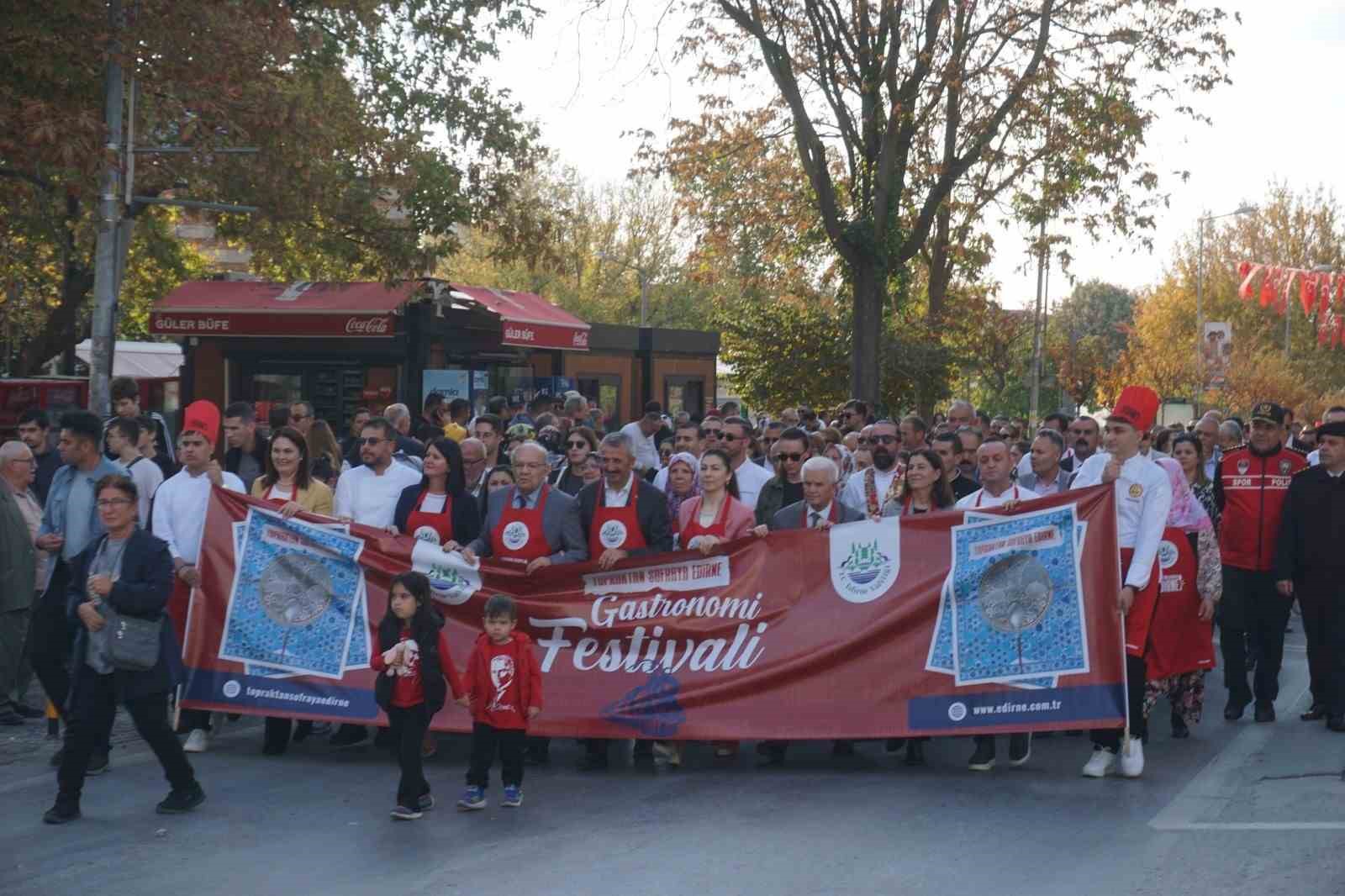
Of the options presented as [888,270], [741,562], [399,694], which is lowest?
[399,694]

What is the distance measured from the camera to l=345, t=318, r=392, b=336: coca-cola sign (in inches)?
945

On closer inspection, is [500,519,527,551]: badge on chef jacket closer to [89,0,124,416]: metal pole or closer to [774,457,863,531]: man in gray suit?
[774,457,863,531]: man in gray suit

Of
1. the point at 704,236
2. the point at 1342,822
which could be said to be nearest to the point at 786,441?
the point at 1342,822

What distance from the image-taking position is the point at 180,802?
26.4 feet

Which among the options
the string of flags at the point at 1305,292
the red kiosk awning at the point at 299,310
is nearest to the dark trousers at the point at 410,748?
the red kiosk awning at the point at 299,310

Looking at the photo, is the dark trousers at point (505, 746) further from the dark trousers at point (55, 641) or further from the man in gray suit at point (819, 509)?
the dark trousers at point (55, 641)

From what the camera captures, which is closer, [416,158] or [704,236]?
[416,158]

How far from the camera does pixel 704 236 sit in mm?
27859

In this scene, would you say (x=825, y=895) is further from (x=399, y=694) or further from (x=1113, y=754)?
(x=1113, y=754)

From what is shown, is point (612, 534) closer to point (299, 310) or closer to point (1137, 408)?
point (1137, 408)

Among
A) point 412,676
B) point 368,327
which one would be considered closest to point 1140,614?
point 412,676

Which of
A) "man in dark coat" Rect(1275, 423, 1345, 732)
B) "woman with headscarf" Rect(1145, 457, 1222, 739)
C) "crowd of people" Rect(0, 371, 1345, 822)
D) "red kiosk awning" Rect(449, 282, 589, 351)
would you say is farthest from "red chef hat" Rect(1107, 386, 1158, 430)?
"red kiosk awning" Rect(449, 282, 589, 351)

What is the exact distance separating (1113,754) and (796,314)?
24.2 metres

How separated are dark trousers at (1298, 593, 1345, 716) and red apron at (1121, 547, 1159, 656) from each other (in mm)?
1926
